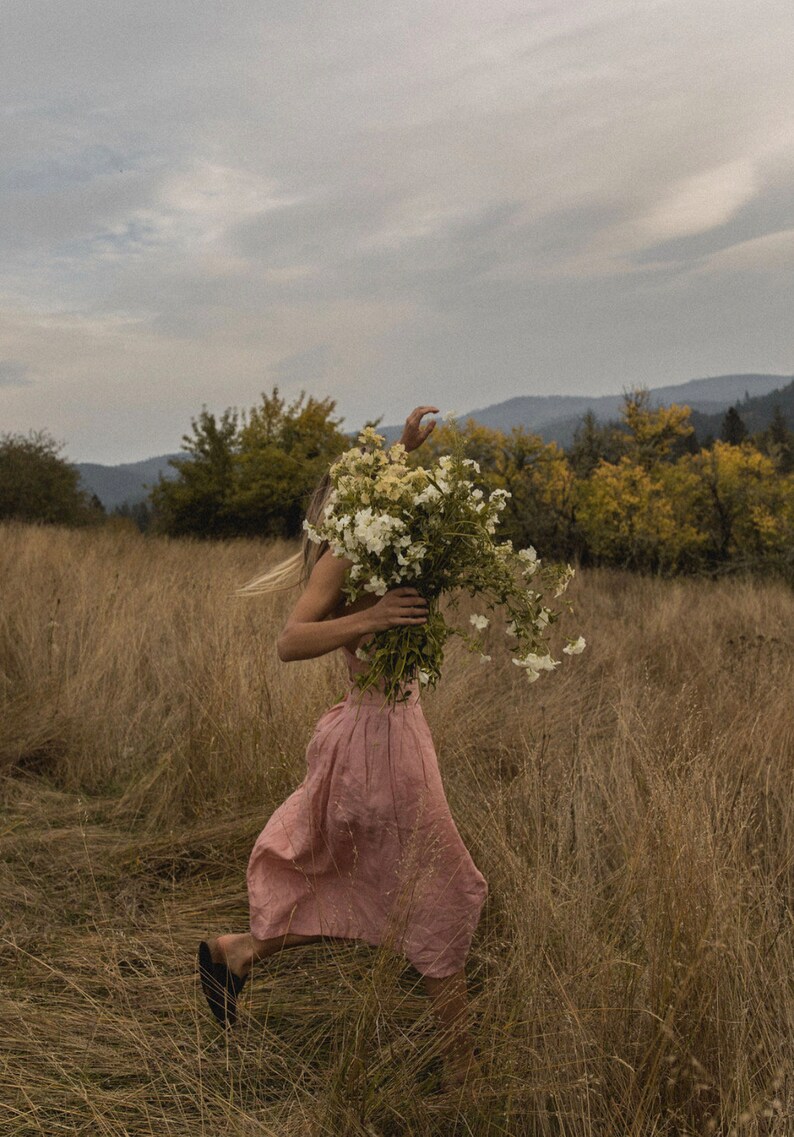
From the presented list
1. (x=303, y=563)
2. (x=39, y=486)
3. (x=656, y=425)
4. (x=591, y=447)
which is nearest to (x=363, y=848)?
(x=303, y=563)

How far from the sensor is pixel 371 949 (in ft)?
9.37

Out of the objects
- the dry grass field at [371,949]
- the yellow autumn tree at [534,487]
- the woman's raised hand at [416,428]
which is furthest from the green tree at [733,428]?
the woman's raised hand at [416,428]

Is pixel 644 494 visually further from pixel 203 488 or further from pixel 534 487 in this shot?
pixel 203 488

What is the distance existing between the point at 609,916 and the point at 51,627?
444cm

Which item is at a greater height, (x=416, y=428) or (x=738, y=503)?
(x=416, y=428)

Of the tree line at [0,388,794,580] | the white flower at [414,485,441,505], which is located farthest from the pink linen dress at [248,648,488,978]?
the tree line at [0,388,794,580]

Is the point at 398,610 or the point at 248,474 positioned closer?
the point at 398,610

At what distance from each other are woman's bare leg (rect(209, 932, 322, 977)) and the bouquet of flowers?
796 millimetres

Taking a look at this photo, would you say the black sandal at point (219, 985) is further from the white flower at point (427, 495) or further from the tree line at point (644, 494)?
the tree line at point (644, 494)

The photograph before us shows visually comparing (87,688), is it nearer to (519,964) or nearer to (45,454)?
(519,964)

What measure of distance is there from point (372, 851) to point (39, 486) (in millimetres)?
19459

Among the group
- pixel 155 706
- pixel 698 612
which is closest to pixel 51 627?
pixel 155 706

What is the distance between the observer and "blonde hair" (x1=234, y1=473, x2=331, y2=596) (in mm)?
2457

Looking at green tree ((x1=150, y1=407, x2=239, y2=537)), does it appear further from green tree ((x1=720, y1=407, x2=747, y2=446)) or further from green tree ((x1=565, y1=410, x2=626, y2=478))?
green tree ((x1=720, y1=407, x2=747, y2=446))
